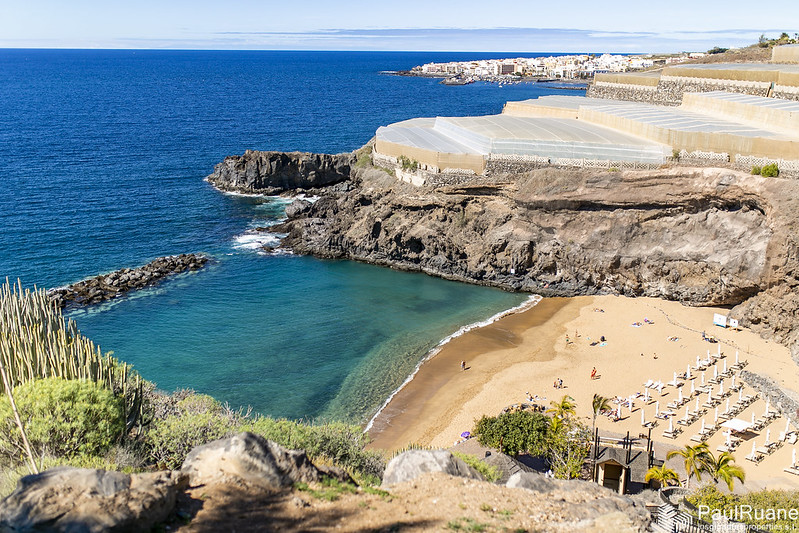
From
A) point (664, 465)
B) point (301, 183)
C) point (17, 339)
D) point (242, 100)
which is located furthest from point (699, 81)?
point (242, 100)

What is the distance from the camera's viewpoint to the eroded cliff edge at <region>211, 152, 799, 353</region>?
37.8 metres

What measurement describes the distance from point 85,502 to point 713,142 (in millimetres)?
44429

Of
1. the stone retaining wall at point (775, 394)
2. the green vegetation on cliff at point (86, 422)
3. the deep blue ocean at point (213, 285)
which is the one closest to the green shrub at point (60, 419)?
the green vegetation on cliff at point (86, 422)

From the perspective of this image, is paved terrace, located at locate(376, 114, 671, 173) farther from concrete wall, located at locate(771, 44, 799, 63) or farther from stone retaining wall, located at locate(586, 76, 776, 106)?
concrete wall, located at locate(771, 44, 799, 63)

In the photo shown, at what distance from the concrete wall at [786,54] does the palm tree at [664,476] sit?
202 feet

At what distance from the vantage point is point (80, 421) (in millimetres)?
16750

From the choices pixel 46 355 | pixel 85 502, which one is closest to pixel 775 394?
pixel 85 502

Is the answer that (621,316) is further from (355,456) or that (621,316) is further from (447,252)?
(355,456)

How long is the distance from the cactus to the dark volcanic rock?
50.0m

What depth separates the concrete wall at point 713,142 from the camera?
4050 cm

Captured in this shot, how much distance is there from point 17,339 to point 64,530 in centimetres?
1000

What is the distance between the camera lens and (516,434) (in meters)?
25.2

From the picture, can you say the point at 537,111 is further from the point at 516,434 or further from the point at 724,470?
the point at 724,470

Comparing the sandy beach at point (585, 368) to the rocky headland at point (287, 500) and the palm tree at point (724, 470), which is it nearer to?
the palm tree at point (724, 470)
